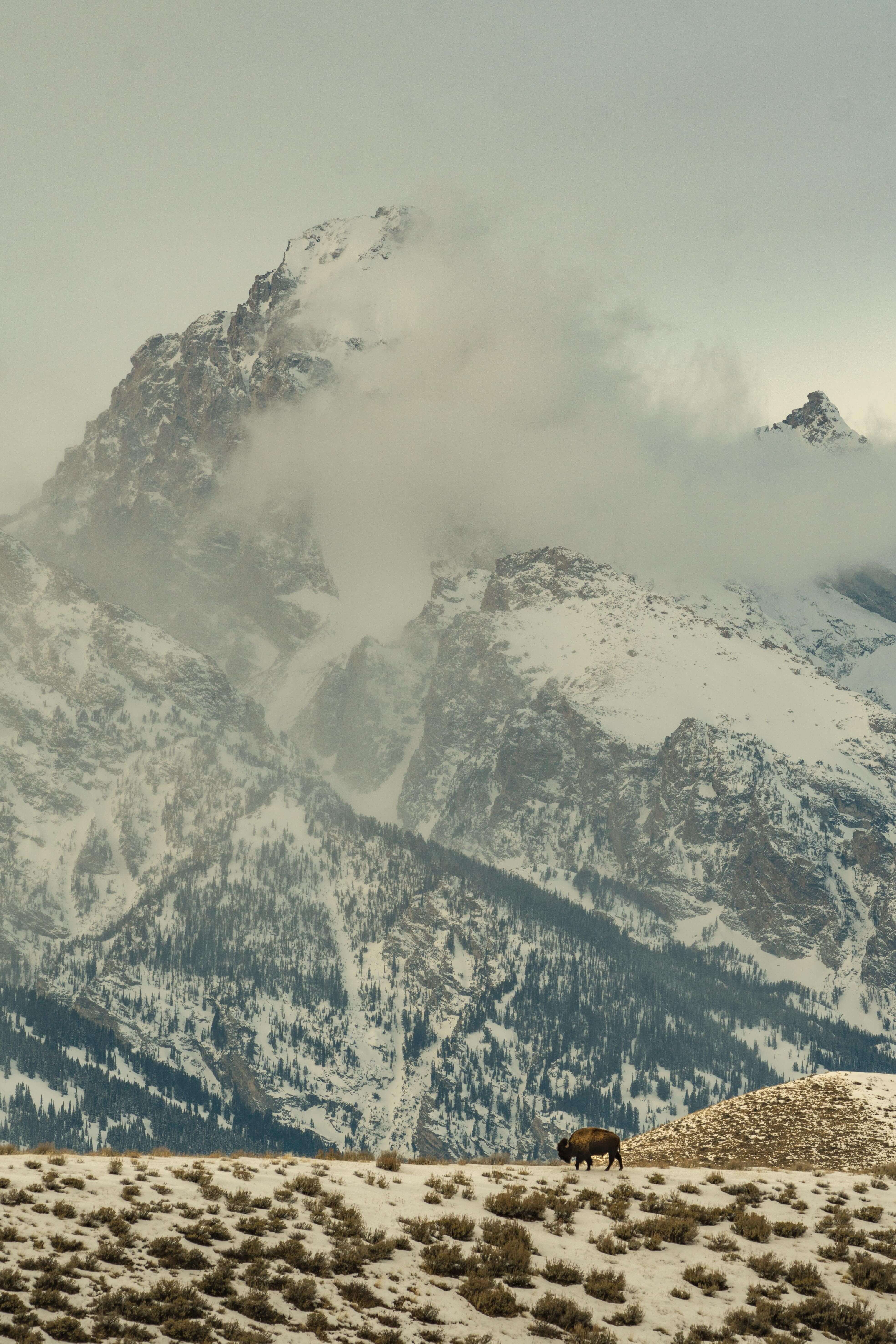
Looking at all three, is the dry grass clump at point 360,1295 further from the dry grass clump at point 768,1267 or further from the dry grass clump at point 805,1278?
the dry grass clump at point 805,1278

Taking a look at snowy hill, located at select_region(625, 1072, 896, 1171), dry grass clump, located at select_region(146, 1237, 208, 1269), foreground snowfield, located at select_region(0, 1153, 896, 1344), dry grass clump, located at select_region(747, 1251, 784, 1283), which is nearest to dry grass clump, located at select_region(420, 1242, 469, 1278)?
foreground snowfield, located at select_region(0, 1153, 896, 1344)

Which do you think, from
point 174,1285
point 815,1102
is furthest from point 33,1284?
point 815,1102

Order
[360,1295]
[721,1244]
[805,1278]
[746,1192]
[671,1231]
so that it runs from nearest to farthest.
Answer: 1. [360,1295]
2. [805,1278]
3. [721,1244]
4. [671,1231]
5. [746,1192]

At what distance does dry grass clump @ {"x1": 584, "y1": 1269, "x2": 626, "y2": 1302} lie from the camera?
31.9 metres

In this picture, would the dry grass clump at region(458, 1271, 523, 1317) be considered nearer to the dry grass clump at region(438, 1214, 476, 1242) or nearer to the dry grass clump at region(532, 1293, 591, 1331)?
the dry grass clump at region(532, 1293, 591, 1331)

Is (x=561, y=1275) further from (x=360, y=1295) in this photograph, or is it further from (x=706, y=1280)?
(x=360, y=1295)

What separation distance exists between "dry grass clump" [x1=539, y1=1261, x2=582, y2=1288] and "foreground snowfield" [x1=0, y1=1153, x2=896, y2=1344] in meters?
0.04

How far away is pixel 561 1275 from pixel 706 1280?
12.5ft

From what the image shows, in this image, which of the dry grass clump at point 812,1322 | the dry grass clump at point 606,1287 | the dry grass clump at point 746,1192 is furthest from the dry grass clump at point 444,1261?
the dry grass clump at point 746,1192

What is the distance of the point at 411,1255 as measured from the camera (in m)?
33.0

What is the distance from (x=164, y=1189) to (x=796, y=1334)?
16478mm

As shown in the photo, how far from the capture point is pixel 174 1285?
28.9 m

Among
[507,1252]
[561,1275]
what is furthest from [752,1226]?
[507,1252]

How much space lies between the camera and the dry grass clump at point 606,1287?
31.9 m
